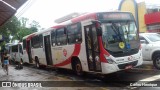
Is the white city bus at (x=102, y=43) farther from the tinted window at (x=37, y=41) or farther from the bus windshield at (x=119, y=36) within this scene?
the tinted window at (x=37, y=41)

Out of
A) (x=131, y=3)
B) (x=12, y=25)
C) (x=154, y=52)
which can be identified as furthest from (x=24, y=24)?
(x=154, y=52)

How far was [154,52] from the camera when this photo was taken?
13031 millimetres

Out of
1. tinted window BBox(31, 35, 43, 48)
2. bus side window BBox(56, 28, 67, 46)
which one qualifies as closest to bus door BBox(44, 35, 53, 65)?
tinted window BBox(31, 35, 43, 48)

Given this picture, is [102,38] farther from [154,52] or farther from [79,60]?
[154,52]

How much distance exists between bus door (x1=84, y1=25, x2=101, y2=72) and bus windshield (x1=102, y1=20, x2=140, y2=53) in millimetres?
520

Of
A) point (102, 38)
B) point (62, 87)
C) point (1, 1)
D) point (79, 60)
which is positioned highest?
point (1, 1)

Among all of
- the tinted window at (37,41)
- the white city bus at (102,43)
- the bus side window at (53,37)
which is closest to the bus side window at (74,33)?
the white city bus at (102,43)

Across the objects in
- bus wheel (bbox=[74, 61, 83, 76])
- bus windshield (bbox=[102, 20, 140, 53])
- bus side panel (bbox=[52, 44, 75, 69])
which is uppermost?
bus windshield (bbox=[102, 20, 140, 53])

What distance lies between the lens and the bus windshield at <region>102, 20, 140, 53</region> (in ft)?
34.8

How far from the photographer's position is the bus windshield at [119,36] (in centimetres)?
1059

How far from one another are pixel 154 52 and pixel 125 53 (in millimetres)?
2990

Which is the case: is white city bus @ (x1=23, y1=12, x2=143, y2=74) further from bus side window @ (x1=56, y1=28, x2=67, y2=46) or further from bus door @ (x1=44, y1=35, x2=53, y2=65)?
bus door @ (x1=44, y1=35, x2=53, y2=65)

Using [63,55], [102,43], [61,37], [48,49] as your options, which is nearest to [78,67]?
[63,55]

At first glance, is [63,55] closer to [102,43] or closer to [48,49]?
[48,49]
